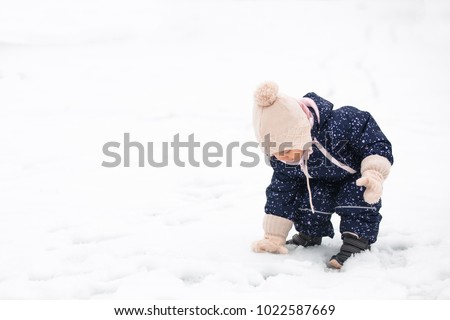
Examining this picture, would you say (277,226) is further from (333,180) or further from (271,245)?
(333,180)

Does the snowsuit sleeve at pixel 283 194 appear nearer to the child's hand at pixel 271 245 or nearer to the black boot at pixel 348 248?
the child's hand at pixel 271 245

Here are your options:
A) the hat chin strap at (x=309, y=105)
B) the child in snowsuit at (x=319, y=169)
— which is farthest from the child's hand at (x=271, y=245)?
the hat chin strap at (x=309, y=105)

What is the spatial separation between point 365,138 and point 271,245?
1.86 feet

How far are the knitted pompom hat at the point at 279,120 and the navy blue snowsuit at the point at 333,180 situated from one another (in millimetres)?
107

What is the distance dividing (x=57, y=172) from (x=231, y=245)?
1.60m

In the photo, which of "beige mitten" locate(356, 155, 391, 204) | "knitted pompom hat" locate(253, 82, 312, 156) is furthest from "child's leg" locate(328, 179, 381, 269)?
"knitted pompom hat" locate(253, 82, 312, 156)

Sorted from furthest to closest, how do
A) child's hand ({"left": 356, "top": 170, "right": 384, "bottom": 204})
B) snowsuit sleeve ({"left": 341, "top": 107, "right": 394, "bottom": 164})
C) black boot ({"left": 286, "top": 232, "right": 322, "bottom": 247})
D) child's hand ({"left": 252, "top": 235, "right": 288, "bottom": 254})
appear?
black boot ({"left": 286, "top": 232, "right": 322, "bottom": 247}), child's hand ({"left": 252, "top": 235, "right": 288, "bottom": 254}), snowsuit sleeve ({"left": 341, "top": 107, "right": 394, "bottom": 164}), child's hand ({"left": 356, "top": 170, "right": 384, "bottom": 204})

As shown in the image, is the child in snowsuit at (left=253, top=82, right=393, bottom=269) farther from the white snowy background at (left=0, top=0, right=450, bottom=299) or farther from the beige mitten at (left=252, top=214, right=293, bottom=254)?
the white snowy background at (left=0, top=0, right=450, bottom=299)

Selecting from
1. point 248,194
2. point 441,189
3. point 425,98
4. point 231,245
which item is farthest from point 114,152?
point 425,98

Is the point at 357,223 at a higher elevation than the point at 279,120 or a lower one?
lower

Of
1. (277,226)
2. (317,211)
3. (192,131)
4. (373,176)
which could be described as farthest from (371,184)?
(192,131)

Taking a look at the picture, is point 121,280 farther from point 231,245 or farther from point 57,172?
point 57,172

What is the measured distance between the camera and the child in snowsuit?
6.09 ft

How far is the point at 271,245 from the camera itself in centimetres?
203
